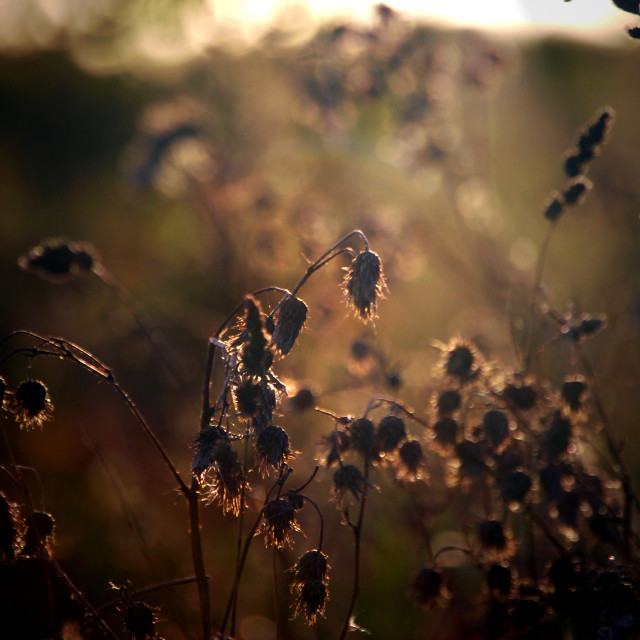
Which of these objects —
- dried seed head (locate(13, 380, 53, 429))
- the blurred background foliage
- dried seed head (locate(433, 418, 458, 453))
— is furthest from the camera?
the blurred background foliage

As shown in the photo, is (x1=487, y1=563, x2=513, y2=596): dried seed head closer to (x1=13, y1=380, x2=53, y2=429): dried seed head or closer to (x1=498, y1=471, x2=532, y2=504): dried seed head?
(x1=498, y1=471, x2=532, y2=504): dried seed head

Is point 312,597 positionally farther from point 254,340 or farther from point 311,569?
point 254,340

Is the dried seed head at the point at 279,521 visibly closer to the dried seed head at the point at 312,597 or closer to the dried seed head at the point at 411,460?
the dried seed head at the point at 312,597

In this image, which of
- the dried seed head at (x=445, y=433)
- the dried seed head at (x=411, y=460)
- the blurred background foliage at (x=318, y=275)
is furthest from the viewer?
the blurred background foliage at (x=318, y=275)

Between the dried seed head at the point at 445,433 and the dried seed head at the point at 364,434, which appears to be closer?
the dried seed head at the point at 364,434

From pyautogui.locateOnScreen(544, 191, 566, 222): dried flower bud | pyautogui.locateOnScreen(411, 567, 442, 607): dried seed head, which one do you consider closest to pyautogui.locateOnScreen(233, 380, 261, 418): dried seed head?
pyautogui.locateOnScreen(411, 567, 442, 607): dried seed head

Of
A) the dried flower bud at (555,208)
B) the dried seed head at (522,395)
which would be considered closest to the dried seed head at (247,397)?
the dried seed head at (522,395)

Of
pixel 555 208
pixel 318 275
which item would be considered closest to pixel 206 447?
pixel 555 208
